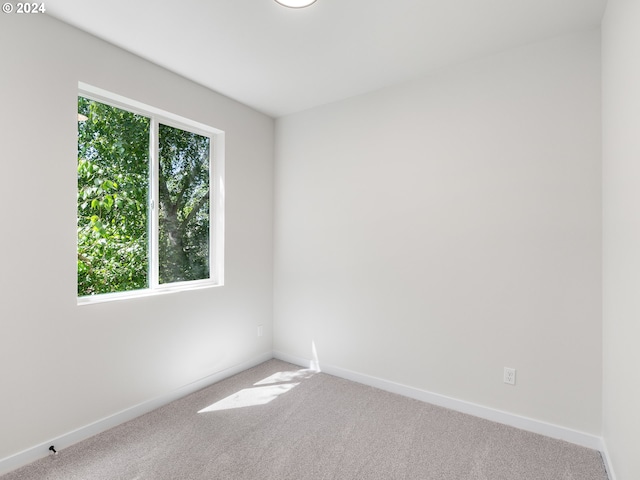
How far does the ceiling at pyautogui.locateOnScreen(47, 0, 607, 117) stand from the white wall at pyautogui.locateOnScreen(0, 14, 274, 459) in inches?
7.4

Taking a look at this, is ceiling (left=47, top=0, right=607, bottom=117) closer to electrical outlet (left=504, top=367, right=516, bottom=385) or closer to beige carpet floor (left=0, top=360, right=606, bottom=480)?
electrical outlet (left=504, top=367, right=516, bottom=385)

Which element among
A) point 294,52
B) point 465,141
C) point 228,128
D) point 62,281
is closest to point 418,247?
point 465,141

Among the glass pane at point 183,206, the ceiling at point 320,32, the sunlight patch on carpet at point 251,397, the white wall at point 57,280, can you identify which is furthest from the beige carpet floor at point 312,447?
the ceiling at point 320,32

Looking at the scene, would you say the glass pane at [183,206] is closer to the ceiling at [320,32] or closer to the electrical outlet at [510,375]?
the ceiling at [320,32]

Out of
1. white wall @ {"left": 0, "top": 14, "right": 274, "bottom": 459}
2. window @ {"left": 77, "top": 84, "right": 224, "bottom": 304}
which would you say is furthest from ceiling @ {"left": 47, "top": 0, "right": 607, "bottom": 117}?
window @ {"left": 77, "top": 84, "right": 224, "bottom": 304}

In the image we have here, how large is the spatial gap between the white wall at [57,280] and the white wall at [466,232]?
4.39ft

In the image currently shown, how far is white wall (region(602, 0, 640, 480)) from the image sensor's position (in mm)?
→ 1365

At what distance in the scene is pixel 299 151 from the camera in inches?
138

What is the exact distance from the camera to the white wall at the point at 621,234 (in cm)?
137

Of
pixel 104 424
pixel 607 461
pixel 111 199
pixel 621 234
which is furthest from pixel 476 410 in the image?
pixel 111 199

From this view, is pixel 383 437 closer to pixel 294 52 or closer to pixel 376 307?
pixel 376 307

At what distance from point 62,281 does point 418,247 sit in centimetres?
247

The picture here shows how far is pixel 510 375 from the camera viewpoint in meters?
2.36

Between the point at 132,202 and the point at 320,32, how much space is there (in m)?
1.82
